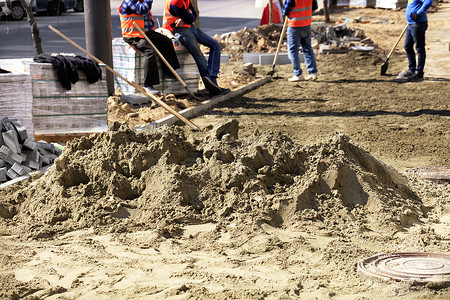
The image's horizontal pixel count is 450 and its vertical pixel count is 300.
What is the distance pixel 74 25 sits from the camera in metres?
21.1

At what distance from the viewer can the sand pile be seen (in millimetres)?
5211

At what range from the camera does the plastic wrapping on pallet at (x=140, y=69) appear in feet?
33.7

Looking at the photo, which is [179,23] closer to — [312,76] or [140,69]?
[140,69]

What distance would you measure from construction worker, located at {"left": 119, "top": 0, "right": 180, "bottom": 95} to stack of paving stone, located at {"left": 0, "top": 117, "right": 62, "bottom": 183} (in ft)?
10.9

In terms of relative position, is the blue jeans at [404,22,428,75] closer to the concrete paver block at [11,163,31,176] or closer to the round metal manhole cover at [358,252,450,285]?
the concrete paver block at [11,163,31,176]

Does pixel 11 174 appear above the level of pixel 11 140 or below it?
below

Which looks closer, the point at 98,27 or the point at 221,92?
the point at 98,27

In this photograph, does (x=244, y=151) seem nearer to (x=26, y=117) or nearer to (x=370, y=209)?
(x=370, y=209)

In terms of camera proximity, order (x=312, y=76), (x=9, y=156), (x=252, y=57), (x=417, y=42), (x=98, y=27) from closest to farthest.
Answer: (x=9, y=156) → (x=98, y=27) → (x=417, y=42) → (x=312, y=76) → (x=252, y=57)

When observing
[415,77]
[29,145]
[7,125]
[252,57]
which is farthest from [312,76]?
[7,125]

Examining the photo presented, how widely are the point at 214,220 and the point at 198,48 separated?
595cm

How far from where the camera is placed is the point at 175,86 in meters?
10.6

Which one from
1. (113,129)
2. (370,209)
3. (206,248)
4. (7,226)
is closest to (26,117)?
(113,129)

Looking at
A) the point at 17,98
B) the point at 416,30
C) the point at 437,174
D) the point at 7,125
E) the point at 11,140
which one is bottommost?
the point at 437,174
